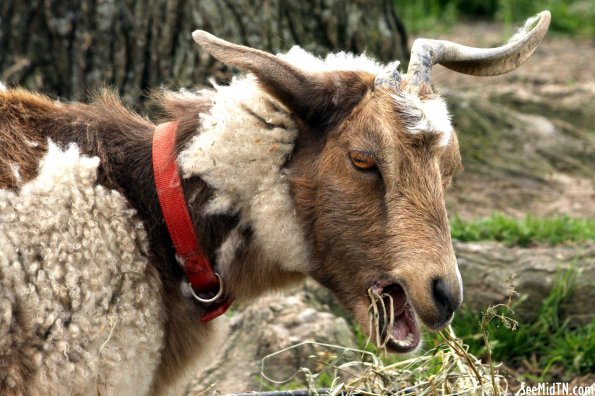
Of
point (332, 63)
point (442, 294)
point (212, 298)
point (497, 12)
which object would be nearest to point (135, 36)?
point (332, 63)

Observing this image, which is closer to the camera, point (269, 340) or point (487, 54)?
point (487, 54)

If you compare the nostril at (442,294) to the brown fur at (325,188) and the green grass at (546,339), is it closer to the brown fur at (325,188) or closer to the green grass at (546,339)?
the brown fur at (325,188)

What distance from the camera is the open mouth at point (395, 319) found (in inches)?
157

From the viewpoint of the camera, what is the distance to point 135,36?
656 centimetres

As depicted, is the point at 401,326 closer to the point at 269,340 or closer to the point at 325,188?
the point at 325,188

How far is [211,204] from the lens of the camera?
4051mm

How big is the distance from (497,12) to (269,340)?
30.6 feet

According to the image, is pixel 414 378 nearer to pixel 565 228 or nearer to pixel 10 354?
pixel 10 354

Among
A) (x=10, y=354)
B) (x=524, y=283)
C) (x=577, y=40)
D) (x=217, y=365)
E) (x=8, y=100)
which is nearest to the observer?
(x=10, y=354)

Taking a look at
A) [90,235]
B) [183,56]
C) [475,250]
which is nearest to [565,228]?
[475,250]

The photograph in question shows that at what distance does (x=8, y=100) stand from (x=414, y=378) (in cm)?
226

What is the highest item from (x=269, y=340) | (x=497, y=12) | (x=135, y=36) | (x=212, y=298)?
(x=135, y=36)

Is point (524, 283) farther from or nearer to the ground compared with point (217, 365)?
farther from the ground

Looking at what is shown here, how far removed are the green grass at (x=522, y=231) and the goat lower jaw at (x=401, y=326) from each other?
8.06ft
